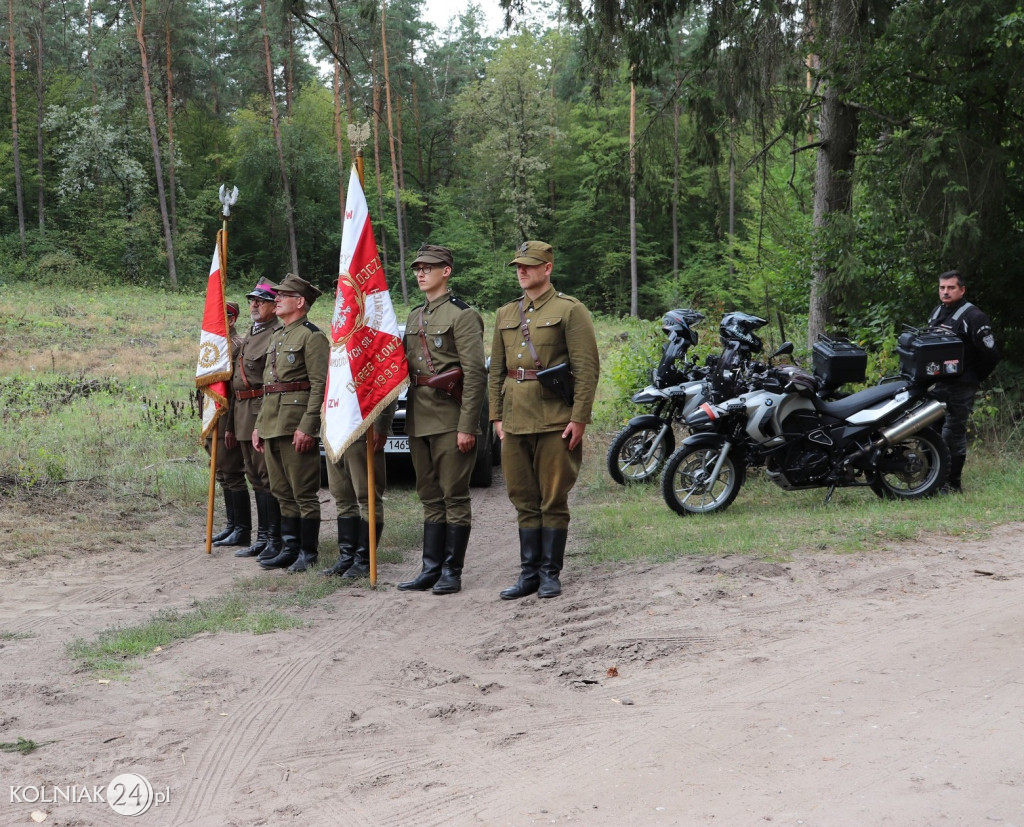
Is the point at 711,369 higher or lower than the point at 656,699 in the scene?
higher

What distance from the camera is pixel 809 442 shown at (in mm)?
8445

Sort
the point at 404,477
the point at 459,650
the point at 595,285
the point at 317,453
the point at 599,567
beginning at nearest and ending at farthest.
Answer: the point at 459,650, the point at 599,567, the point at 317,453, the point at 404,477, the point at 595,285

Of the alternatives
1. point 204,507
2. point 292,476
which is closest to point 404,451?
point 204,507

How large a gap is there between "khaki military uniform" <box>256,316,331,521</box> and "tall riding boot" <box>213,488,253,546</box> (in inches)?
48.0

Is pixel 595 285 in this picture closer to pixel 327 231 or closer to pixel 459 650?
pixel 327 231

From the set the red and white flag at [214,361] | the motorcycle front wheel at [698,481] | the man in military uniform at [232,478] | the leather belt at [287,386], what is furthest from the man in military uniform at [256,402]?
the motorcycle front wheel at [698,481]

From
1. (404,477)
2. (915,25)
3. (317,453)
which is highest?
(915,25)

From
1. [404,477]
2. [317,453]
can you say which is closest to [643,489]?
[404,477]

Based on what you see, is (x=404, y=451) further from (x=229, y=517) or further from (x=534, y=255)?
(x=534, y=255)

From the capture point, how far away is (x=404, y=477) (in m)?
11.2

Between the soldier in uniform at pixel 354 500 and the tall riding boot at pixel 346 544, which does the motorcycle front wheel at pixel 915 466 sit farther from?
the tall riding boot at pixel 346 544

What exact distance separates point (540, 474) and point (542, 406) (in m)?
0.46

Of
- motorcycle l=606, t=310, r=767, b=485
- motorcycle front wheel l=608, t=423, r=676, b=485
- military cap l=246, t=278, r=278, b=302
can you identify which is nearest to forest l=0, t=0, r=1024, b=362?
motorcycle l=606, t=310, r=767, b=485

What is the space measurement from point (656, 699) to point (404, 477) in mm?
7243
